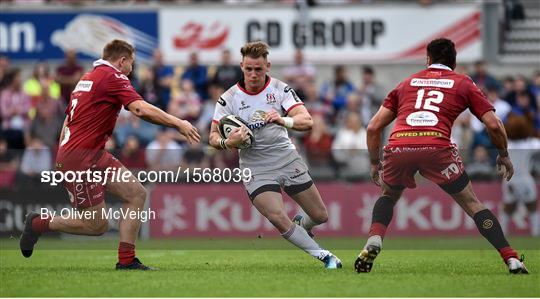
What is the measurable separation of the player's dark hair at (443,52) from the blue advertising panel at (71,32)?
13849 mm

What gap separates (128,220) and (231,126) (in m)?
1.48

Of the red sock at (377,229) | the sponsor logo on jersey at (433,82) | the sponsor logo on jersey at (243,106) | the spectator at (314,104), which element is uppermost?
the sponsor logo on jersey at (433,82)

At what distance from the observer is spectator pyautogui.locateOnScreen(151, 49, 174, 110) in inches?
957

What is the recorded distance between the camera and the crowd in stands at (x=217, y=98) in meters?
21.0

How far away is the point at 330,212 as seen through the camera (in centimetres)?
2069

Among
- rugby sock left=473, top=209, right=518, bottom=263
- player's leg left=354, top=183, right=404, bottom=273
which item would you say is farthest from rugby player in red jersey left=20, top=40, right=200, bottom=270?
rugby sock left=473, top=209, right=518, bottom=263

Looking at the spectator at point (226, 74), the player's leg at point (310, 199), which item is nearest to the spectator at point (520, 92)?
the spectator at point (226, 74)

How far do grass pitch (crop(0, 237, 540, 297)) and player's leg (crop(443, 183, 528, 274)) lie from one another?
6.6 inches

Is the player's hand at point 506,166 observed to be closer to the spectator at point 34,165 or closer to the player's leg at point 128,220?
the player's leg at point 128,220

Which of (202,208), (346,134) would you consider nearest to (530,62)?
(346,134)

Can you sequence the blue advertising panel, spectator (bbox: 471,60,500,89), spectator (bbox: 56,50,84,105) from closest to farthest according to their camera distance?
spectator (bbox: 471,60,500,89) → spectator (bbox: 56,50,84,105) → the blue advertising panel

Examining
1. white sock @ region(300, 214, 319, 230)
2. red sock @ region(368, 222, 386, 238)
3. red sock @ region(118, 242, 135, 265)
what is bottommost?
red sock @ region(118, 242, 135, 265)

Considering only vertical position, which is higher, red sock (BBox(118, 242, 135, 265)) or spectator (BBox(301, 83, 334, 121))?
spectator (BBox(301, 83, 334, 121))

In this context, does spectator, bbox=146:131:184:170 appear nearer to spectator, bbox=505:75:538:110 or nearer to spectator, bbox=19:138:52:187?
spectator, bbox=19:138:52:187
